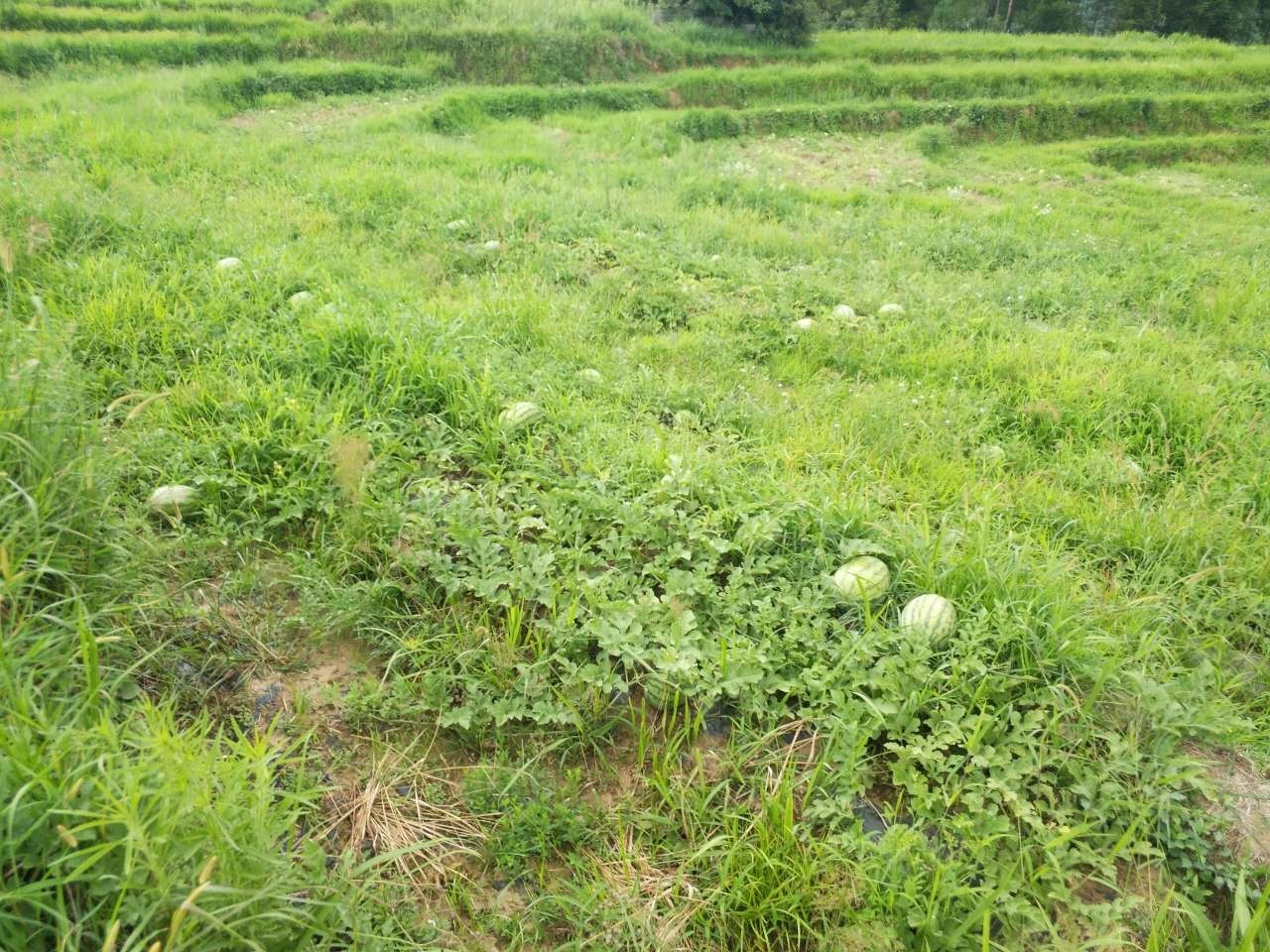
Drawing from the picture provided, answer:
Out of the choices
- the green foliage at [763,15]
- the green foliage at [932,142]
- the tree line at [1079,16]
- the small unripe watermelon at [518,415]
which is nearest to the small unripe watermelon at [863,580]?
the small unripe watermelon at [518,415]

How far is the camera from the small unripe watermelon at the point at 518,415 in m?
3.40

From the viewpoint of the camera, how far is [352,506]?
289 centimetres

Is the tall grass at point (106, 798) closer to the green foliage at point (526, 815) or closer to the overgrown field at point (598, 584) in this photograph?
the overgrown field at point (598, 584)

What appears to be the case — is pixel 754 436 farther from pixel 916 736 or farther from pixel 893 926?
pixel 893 926

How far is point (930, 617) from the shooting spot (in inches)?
101

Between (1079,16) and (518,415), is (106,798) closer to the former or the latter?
(518,415)

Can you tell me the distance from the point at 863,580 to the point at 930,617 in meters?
0.26

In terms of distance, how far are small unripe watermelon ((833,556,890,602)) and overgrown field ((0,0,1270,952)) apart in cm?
4

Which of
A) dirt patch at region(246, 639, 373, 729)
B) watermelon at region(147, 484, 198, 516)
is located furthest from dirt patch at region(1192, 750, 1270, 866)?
watermelon at region(147, 484, 198, 516)

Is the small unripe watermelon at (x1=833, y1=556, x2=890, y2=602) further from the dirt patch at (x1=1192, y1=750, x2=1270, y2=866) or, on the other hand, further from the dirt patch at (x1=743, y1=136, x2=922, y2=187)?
the dirt patch at (x1=743, y1=136, x2=922, y2=187)

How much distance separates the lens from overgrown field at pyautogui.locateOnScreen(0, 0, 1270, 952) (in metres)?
1.88

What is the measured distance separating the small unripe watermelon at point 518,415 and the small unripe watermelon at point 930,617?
1825 mm

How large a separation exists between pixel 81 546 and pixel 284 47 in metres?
13.2

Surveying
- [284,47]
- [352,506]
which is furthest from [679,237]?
[284,47]
